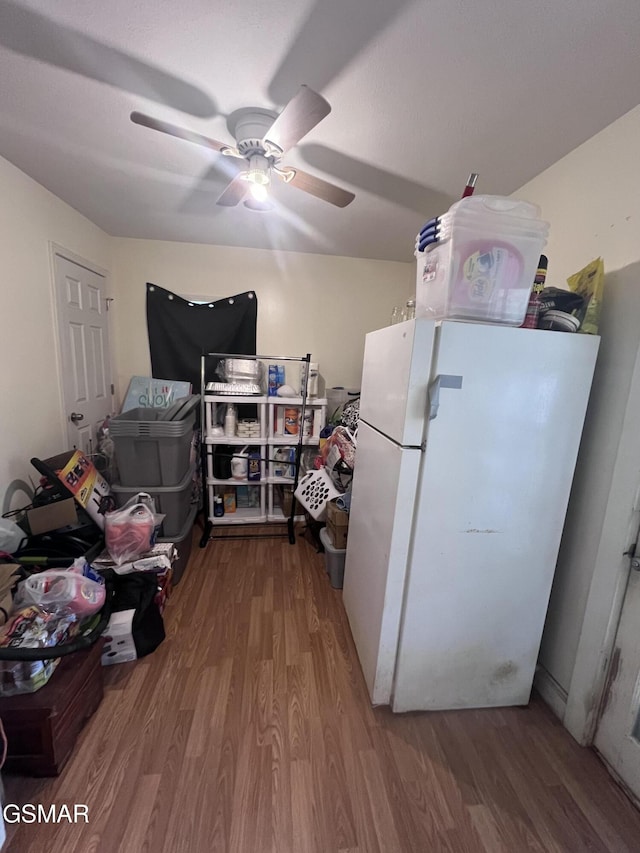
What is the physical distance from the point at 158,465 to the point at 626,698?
2.44 meters

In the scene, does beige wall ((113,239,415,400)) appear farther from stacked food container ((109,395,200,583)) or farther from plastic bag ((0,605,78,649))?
plastic bag ((0,605,78,649))

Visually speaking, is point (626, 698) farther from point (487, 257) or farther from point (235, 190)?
point (235, 190)

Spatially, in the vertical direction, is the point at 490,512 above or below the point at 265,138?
below

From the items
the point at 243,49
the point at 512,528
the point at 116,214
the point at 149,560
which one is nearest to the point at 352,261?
the point at 116,214

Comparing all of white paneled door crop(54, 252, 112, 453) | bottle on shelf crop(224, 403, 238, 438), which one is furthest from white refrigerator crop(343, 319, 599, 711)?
white paneled door crop(54, 252, 112, 453)

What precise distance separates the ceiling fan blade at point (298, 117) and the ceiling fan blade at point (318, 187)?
7.1 inches

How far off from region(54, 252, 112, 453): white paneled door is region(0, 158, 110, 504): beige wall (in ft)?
0.33

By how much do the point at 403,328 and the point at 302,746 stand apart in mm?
1593

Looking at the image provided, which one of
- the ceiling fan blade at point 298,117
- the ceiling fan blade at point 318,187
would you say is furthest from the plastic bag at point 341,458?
the ceiling fan blade at point 298,117

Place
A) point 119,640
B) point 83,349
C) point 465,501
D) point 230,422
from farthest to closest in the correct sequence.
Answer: point 230,422 → point 83,349 → point 119,640 → point 465,501

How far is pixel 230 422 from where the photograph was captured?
265 centimetres

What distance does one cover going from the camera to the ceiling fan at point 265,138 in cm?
109

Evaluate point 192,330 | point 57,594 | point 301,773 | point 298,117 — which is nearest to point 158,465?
point 57,594

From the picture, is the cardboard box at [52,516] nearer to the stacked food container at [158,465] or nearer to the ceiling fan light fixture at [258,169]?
the stacked food container at [158,465]
